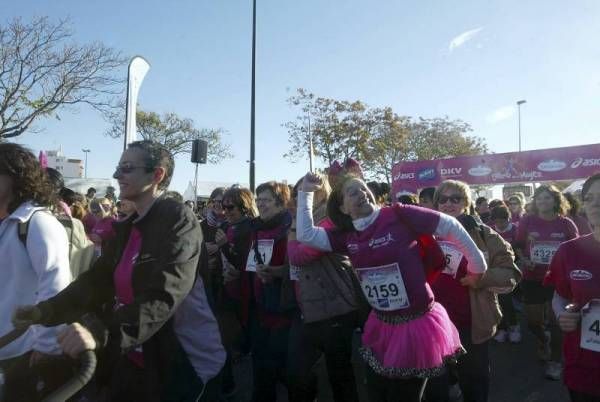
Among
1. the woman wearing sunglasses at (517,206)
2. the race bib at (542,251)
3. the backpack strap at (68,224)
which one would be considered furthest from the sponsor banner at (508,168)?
the backpack strap at (68,224)

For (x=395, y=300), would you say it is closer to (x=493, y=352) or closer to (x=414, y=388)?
(x=414, y=388)

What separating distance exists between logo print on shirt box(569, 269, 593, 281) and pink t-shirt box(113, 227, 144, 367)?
2250 mm

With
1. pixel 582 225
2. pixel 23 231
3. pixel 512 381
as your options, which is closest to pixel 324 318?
pixel 23 231

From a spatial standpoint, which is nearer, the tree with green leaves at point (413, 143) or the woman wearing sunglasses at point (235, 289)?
the woman wearing sunglasses at point (235, 289)

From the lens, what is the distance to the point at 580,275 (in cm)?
257

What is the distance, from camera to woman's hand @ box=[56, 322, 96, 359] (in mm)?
1598

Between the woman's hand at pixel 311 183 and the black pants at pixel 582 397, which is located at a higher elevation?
the woman's hand at pixel 311 183

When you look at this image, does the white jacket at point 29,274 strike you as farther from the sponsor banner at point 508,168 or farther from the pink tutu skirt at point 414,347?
the sponsor banner at point 508,168

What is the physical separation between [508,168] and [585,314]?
62.8 ft

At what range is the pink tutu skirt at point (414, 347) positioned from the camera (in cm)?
264

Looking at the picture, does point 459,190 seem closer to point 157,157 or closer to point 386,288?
point 386,288

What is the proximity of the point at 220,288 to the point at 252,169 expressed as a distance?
8867 millimetres

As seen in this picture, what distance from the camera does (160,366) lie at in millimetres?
2084

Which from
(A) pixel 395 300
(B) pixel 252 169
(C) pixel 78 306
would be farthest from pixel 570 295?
(B) pixel 252 169
